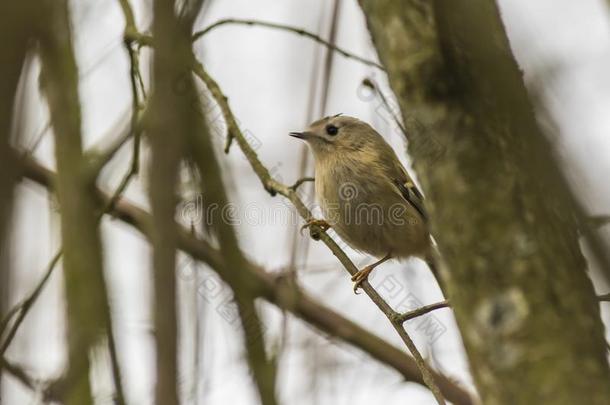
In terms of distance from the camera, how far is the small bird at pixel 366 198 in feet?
15.6

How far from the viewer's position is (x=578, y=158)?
1.41 meters

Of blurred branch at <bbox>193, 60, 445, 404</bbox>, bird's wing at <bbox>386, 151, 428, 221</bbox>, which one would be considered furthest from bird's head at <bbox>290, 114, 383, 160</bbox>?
blurred branch at <bbox>193, 60, 445, 404</bbox>

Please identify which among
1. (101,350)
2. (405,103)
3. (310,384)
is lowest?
(310,384)

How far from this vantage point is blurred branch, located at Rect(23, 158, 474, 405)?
143 inches

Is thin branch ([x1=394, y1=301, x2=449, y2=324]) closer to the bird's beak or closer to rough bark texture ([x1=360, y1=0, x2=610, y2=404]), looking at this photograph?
rough bark texture ([x1=360, y1=0, x2=610, y2=404])

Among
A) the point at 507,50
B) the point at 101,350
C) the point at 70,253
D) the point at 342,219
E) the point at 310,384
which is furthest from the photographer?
the point at 342,219

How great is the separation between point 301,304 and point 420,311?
130 centimetres

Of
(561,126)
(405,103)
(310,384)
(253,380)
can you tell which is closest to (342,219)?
(310,384)

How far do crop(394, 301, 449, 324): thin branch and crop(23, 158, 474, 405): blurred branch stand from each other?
808 mm

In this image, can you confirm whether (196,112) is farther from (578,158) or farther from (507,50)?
(578,158)

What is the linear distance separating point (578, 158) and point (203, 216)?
1.77 m

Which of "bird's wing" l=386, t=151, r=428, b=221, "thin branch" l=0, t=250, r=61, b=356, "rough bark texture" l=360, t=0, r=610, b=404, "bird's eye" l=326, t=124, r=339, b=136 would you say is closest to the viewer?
"rough bark texture" l=360, t=0, r=610, b=404

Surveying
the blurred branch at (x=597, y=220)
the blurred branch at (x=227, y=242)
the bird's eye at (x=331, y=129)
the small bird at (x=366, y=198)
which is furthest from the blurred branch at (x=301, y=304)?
the blurred branch at (x=597, y=220)

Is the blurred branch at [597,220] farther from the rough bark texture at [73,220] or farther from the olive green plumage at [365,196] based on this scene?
the olive green plumage at [365,196]
